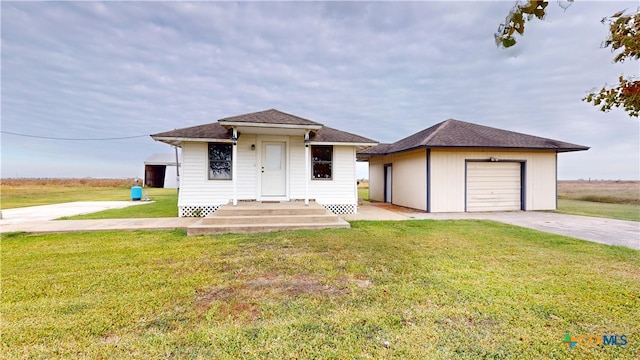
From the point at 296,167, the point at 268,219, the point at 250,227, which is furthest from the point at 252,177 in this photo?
the point at 250,227

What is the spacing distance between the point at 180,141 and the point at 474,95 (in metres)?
19.2

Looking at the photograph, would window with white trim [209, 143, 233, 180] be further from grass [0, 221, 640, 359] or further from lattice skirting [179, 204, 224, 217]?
grass [0, 221, 640, 359]

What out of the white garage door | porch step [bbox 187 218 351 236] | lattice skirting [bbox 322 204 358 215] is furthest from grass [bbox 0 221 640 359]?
the white garage door

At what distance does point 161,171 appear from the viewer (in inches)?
1196

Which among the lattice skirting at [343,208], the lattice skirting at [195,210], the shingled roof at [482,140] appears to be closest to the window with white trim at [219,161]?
the lattice skirting at [195,210]

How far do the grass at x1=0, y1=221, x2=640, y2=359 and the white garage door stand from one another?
5.62m

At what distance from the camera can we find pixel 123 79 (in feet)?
61.2

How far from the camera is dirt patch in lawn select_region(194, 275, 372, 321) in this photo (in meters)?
2.75

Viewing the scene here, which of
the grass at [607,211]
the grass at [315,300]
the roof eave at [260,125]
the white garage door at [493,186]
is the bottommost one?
the grass at [315,300]

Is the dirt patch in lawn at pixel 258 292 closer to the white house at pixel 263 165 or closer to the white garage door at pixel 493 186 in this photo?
the white house at pixel 263 165

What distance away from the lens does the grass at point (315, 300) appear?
6.98 ft

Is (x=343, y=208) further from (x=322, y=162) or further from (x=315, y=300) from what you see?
(x=315, y=300)

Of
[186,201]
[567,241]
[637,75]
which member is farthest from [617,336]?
[186,201]

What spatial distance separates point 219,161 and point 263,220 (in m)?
3.37
